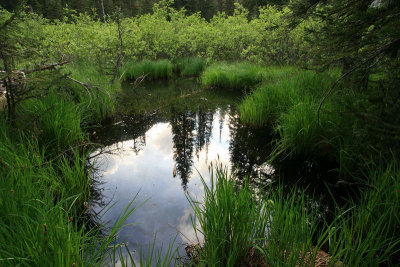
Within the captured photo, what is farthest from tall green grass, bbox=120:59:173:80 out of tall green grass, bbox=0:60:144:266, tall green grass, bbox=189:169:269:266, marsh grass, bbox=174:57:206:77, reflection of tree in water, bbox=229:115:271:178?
tall green grass, bbox=189:169:269:266

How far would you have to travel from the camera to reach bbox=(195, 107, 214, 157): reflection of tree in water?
534 centimetres

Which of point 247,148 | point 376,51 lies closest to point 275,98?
point 247,148

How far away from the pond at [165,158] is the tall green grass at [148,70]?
13.7 ft

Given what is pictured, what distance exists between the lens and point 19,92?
3262 mm

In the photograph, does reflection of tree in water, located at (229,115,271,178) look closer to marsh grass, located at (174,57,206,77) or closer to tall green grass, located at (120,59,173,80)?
tall green grass, located at (120,59,173,80)

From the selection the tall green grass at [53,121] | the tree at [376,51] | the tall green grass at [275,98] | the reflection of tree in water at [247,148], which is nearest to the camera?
the tree at [376,51]

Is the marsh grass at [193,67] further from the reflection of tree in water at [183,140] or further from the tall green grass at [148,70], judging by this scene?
the reflection of tree in water at [183,140]

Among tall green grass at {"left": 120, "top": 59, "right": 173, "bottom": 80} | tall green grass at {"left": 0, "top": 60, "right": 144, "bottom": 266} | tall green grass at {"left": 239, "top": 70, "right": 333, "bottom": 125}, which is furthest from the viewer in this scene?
tall green grass at {"left": 120, "top": 59, "right": 173, "bottom": 80}

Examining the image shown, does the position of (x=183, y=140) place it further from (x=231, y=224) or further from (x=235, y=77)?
(x=235, y=77)

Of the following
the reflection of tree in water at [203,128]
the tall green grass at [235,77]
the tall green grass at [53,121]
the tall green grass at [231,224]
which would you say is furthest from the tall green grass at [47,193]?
the tall green grass at [235,77]

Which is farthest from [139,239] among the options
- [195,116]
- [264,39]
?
[264,39]

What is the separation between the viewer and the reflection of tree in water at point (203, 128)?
17.5 feet

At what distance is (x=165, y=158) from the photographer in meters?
4.64

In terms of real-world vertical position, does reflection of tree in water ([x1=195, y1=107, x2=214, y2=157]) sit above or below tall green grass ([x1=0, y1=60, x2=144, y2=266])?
below
